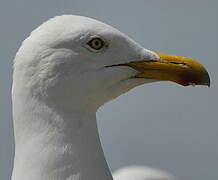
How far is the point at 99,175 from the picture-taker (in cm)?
934

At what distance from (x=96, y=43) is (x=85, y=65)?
9.7 inches

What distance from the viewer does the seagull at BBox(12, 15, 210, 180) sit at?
9.22 meters

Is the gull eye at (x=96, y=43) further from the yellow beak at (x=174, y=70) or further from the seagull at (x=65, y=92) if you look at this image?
the yellow beak at (x=174, y=70)

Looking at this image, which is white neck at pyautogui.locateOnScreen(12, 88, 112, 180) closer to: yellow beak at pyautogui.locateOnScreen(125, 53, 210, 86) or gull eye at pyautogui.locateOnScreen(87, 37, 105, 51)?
gull eye at pyautogui.locateOnScreen(87, 37, 105, 51)

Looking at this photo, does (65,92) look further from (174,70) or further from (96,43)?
(174,70)

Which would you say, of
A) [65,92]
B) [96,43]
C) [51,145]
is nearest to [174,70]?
[96,43]

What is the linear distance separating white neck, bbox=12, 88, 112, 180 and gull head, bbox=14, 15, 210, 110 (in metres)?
0.14

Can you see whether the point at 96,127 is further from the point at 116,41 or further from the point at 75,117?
the point at 116,41

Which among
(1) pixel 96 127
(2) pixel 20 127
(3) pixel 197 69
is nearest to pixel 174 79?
(3) pixel 197 69

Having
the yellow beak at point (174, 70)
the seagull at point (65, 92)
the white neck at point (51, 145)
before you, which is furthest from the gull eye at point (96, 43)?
the white neck at point (51, 145)

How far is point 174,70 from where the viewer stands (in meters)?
9.82

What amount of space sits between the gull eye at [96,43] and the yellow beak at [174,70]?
377mm

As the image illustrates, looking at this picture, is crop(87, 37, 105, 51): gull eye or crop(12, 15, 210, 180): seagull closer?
crop(12, 15, 210, 180): seagull

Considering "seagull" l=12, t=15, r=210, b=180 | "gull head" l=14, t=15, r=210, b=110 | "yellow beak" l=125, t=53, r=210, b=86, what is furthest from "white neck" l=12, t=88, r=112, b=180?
"yellow beak" l=125, t=53, r=210, b=86
